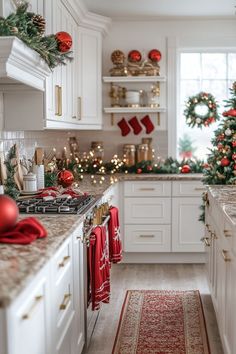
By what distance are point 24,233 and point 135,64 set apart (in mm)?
4194

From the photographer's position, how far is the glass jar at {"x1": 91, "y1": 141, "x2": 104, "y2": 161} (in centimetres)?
601

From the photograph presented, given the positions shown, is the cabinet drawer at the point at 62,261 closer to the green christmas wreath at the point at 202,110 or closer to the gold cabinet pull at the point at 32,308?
the gold cabinet pull at the point at 32,308

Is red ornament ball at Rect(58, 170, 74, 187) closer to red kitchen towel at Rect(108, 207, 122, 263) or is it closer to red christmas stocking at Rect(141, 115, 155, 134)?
red kitchen towel at Rect(108, 207, 122, 263)

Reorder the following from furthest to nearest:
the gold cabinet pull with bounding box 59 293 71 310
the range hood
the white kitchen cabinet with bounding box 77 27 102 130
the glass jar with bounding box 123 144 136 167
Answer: the glass jar with bounding box 123 144 136 167 < the white kitchen cabinet with bounding box 77 27 102 130 < the range hood < the gold cabinet pull with bounding box 59 293 71 310

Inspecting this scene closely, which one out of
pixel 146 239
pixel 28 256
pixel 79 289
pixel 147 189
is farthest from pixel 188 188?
pixel 28 256

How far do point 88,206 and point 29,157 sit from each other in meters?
1.18

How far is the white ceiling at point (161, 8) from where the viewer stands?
17.3 ft

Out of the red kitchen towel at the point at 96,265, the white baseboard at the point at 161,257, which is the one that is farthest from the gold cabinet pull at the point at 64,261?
the white baseboard at the point at 161,257

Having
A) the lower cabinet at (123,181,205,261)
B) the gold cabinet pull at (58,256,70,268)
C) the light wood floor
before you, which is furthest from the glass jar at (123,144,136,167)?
the gold cabinet pull at (58,256,70,268)

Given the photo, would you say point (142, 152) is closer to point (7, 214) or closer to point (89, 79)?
point (89, 79)

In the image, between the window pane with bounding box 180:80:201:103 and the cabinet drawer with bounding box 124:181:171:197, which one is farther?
the window pane with bounding box 180:80:201:103

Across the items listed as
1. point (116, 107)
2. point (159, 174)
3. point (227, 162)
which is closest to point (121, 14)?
point (116, 107)

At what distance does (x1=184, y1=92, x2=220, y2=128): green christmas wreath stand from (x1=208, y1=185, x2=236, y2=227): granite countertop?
5.43 feet

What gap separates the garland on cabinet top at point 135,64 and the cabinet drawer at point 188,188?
132 cm
